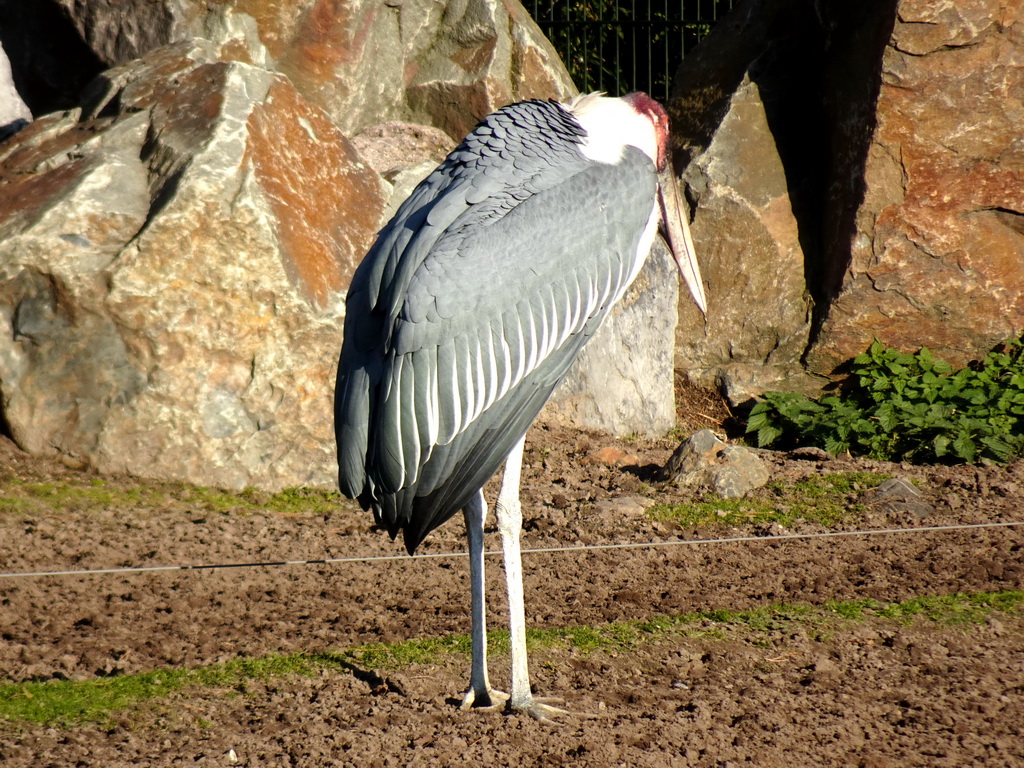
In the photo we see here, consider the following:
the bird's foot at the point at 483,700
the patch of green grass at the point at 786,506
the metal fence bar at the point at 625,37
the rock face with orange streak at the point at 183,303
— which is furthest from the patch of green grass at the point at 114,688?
the metal fence bar at the point at 625,37

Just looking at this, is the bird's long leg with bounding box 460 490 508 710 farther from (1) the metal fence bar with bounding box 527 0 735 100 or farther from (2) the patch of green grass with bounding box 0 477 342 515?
(1) the metal fence bar with bounding box 527 0 735 100

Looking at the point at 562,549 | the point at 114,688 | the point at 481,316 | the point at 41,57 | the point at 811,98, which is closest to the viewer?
the point at 481,316

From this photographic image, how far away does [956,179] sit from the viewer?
18.3ft

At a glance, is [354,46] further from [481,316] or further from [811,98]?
[481,316]

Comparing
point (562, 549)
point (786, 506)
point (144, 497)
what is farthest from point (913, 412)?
point (144, 497)

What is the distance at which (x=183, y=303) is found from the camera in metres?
4.55

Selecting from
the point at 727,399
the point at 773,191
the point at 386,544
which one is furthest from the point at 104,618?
the point at 773,191

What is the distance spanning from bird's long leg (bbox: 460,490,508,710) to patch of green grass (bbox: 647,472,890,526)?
165 centimetres

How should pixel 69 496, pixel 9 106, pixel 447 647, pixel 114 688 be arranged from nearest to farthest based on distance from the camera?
pixel 114 688, pixel 447 647, pixel 69 496, pixel 9 106

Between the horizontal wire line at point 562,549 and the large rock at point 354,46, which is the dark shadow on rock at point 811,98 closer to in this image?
the large rock at point 354,46

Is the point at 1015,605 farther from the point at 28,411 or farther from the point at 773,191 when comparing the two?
the point at 28,411

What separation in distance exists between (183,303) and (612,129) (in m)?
2.22

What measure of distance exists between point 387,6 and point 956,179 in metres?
3.40

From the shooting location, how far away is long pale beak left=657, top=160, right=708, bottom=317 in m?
3.29
